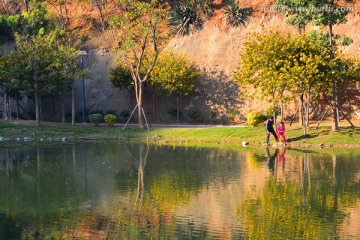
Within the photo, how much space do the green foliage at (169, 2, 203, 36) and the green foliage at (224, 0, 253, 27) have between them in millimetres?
3223

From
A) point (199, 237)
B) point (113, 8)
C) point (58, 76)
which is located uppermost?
point (113, 8)

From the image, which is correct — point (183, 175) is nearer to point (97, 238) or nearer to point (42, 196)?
point (42, 196)

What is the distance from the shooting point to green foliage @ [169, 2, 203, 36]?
62.9 meters

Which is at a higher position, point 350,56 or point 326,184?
point 350,56

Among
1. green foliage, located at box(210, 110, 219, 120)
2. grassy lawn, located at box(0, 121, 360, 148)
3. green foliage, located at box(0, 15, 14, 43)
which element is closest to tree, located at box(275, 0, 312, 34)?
grassy lawn, located at box(0, 121, 360, 148)

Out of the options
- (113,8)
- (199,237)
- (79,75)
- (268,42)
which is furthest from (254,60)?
(113,8)

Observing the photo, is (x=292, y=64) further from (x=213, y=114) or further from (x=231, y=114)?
(x=213, y=114)

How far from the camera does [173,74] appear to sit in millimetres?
56250

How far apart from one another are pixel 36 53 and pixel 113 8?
21949 millimetres

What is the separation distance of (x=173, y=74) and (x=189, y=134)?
11.2 meters

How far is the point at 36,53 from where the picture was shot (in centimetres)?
5319

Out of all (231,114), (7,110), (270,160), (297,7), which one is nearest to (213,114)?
(231,114)

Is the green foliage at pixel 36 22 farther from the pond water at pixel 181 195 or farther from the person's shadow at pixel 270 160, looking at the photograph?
the person's shadow at pixel 270 160

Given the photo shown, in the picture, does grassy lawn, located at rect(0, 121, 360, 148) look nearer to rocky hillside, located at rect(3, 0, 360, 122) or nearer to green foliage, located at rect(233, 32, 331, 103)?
green foliage, located at rect(233, 32, 331, 103)
